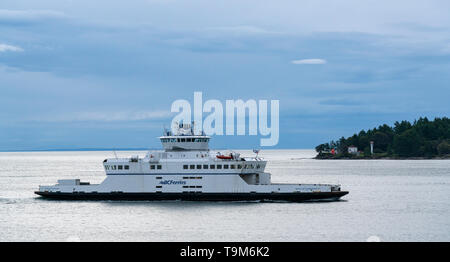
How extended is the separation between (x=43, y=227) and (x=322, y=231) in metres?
18.4

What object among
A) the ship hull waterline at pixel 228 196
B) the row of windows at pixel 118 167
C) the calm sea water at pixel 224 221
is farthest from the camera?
the row of windows at pixel 118 167

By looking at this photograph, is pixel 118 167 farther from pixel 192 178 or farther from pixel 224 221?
pixel 224 221

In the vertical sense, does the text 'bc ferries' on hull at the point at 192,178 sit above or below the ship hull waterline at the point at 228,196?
above

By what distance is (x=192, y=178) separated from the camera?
55.9m

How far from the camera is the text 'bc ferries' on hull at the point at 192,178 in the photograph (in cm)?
5550

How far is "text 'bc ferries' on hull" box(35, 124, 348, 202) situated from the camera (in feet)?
182

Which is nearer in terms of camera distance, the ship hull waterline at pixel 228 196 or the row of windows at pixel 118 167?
the ship hull waterline at pixel 228 196

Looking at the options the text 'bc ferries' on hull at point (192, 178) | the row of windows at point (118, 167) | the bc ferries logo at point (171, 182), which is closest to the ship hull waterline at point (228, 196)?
the text 'bc ferries' on hull at point (192, 178)

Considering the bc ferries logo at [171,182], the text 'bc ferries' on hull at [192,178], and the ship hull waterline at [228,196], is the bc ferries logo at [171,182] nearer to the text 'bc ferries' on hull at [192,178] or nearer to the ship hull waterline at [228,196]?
the text 'bc ferries' on hull at [192,178]

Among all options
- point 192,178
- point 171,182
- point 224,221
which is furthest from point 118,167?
point 224,221

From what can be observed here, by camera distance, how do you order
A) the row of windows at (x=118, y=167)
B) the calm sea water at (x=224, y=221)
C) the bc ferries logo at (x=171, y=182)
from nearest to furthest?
the calm sea water at (x=224, y=221) < the bc ferries logo at (x=171, y=182) < the row of windows at (x=118, y=167)
